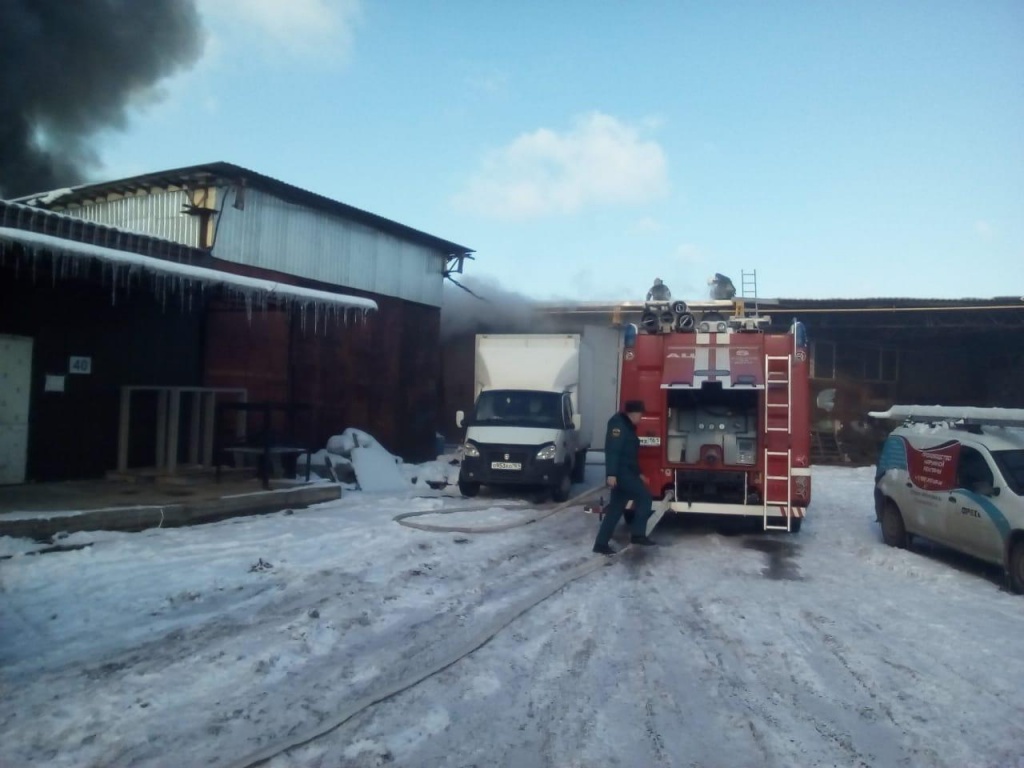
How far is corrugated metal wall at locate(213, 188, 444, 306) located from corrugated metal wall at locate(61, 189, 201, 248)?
77 cm

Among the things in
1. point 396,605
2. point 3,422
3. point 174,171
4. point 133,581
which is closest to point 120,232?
point 174,171

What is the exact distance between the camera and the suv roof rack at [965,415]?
903 centimetres

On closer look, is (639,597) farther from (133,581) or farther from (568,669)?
(133,581)

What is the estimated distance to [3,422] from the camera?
12.1m

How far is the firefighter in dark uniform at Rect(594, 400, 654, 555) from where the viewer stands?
32.7 feet

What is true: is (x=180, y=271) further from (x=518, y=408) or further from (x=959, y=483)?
(x=959, y=483)

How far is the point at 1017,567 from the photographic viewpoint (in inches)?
326

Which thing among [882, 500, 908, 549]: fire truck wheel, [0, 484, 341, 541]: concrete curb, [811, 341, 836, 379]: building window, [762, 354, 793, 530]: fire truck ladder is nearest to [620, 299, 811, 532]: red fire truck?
[762, 354, 793, 530]: fire truck ladder

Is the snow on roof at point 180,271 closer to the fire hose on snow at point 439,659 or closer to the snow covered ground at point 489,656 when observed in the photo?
the snow covered ground at point 489,656

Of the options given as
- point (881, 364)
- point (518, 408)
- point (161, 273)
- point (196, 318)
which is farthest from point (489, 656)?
point (881, 364)

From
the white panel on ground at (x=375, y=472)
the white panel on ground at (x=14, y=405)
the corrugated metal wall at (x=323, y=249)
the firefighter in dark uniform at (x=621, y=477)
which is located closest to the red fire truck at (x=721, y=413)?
the firefighter in dark uniform at (x=621, y=477)

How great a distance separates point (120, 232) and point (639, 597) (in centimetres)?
1060

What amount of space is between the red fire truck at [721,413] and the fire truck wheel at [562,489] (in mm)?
2837

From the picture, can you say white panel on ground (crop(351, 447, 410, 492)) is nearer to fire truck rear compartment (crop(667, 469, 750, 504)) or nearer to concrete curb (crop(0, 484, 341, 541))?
concrete curb (crop(0, 484, 341, 541))
